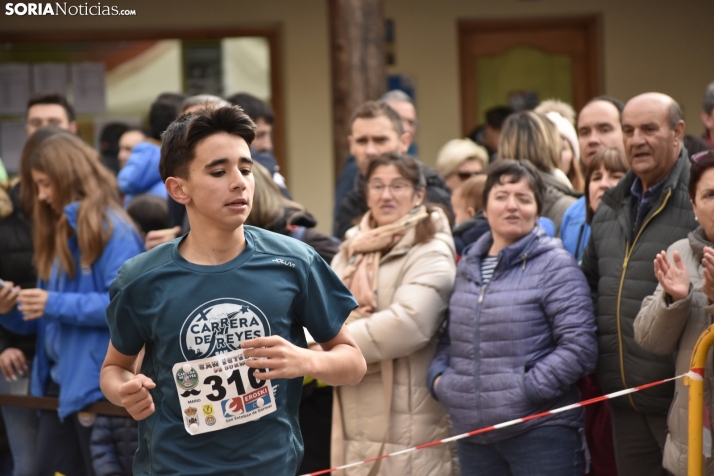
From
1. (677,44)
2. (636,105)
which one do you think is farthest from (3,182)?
(677,44)

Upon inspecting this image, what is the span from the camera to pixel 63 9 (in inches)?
320

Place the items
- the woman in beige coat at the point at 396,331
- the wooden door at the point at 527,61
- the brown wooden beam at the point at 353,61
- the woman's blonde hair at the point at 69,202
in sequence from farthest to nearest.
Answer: the wooden door at the point at 527,61
the brown wooden beam at the point at 353,61
the woman's blonde hair at the point at 69,202
the woman in beige coat at the point at 396,331

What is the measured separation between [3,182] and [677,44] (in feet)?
20.2

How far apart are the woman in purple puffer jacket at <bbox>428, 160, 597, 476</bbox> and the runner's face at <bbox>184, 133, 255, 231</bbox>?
5.58ft

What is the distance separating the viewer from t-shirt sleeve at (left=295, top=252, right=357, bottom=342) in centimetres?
286

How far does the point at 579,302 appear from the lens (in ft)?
13.5

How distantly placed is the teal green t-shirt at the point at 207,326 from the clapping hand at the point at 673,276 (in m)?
1.38

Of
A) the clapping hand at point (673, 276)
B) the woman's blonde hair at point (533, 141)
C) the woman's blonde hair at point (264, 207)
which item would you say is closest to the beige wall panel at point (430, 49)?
the woman's blonde hair at point (533, 141)

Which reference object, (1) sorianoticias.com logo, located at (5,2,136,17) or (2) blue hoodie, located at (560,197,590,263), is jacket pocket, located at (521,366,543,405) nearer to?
(2) blue hoodie, located at (560,197,590,263)

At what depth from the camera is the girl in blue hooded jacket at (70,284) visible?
475 centimetres

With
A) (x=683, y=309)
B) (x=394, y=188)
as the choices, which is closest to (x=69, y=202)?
(x=394, y=188)

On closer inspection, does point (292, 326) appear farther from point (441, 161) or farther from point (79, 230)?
point (441, 161)

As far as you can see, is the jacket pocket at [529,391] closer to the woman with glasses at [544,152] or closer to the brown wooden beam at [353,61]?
the woman with glasses at [544,152]

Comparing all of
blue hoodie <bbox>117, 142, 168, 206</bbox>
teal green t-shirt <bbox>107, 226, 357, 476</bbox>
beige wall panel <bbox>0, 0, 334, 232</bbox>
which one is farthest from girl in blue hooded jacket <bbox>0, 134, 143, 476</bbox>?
beige wall panel <bbox>0, 0, 334, 232</bbox>
